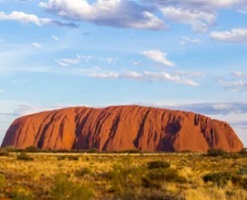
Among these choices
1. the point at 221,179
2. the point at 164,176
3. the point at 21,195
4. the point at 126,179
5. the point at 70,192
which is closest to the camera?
the point at 21,195

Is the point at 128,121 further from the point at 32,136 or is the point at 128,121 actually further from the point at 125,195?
the point at 125,195

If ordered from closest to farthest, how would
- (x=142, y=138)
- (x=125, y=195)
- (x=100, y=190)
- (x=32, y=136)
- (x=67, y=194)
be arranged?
(x=67, y=194) < (x=125, y=195) < (x=100, y=190) < (x=142, y=138) < (x=32, y=136)

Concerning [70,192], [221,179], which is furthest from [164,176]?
[70,192]

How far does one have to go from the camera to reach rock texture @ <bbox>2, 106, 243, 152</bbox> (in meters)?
Result: 121

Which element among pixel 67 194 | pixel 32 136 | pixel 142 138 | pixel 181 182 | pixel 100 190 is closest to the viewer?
pixel 67 194

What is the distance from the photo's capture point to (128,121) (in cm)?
12650

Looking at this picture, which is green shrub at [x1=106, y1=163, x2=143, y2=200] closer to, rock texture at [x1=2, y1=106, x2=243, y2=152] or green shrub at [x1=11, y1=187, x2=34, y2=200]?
green shrub at [x1=11, y1=187, x2=34, y2=200]

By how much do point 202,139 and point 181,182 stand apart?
102 meters

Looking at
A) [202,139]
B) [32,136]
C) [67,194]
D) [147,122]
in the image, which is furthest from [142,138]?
[67,194]

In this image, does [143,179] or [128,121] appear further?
[128,121]

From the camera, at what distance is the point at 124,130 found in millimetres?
124000

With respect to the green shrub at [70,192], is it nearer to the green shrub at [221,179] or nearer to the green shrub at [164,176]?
the green shrub at [164,176]

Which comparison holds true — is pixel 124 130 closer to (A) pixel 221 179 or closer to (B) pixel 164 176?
(B) pixel 164 176

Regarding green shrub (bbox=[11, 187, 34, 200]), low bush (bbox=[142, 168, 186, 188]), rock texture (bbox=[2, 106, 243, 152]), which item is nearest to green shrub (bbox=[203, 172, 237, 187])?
low bush (bbox=[142, 168, 186, 188])
